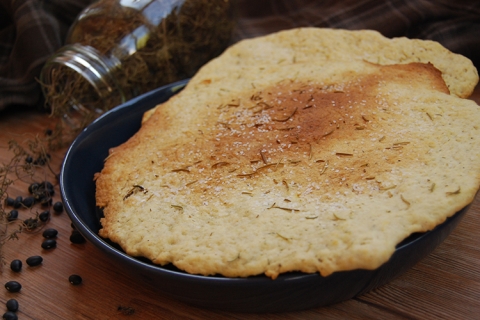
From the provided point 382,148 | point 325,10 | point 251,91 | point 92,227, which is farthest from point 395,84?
point 325,10

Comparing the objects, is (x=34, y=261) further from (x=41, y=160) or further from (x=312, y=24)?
(x=312, y=24)

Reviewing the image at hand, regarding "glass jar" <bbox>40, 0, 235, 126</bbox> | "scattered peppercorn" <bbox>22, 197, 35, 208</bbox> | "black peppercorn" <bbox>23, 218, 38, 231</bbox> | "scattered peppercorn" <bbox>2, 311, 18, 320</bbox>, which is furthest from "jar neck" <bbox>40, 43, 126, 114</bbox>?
"scattered peppercorn" <bbox>2, 311, 18, 320</bbox>

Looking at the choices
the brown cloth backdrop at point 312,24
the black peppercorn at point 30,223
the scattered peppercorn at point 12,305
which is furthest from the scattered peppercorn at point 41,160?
the scattered peppercorn at point 12,305

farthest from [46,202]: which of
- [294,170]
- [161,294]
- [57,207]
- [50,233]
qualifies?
[294,170]

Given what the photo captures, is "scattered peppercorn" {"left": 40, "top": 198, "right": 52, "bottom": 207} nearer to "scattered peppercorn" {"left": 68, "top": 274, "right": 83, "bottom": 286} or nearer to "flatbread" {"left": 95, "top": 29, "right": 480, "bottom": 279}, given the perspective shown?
"flatbread" {"left": 95, "top": 29, "right": 480, "bottom": 279}

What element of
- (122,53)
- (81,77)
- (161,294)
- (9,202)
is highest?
(122,53)

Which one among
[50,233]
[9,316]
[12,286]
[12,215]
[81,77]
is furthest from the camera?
[81,77]

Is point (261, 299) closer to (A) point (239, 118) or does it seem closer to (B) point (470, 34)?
(A) point (239, 118)
